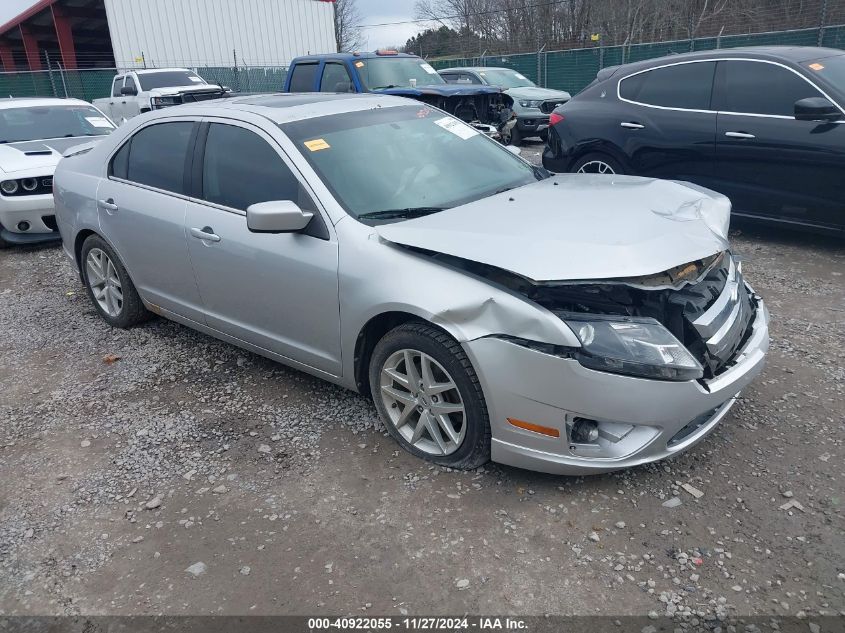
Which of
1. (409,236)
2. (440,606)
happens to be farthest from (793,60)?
(440,606)

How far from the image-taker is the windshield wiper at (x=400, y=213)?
11.0ft

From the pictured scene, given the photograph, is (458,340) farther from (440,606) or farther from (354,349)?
(440,606)

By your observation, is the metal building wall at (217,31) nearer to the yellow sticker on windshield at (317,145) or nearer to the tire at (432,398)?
the yellow sticker on windshield at (317,145)

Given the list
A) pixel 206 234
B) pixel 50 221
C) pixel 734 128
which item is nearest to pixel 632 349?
pixel 206 234

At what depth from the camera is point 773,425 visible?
3.35 meters

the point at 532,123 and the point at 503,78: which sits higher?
the point at 503,78

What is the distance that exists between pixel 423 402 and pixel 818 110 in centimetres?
441

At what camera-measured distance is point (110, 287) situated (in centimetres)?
503

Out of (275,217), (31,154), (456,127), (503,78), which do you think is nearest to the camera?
(275,217)

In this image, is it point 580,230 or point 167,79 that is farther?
point 167,79

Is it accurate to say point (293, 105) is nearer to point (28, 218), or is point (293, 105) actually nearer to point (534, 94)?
point (28, 218)

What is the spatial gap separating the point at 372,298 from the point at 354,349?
35 cm

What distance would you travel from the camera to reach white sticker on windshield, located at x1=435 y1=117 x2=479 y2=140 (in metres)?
4.24

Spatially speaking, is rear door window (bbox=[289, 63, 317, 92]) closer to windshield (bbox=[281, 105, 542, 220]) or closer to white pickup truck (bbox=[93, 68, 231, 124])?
white pickup truck (bbox=[93, 68, 231, 124])
